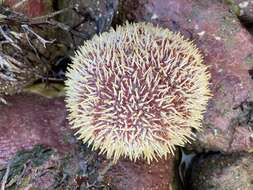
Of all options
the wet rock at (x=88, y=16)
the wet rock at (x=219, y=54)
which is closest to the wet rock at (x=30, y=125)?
the wet rock at (x=88, y=16)

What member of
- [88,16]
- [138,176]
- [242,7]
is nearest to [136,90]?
[138,176]

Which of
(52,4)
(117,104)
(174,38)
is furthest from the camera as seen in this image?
(52,4)

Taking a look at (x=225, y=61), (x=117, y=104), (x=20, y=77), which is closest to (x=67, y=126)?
(x=20, y=77)

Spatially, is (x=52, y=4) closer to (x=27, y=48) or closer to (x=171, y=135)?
(x=27, y=48)

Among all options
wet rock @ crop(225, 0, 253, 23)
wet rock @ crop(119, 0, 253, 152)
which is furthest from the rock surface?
wet rock @ crop(225, 0, 253, 23)

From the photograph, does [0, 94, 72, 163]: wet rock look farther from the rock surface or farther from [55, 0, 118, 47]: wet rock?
[55, 0, 118, 47]: wet rock
